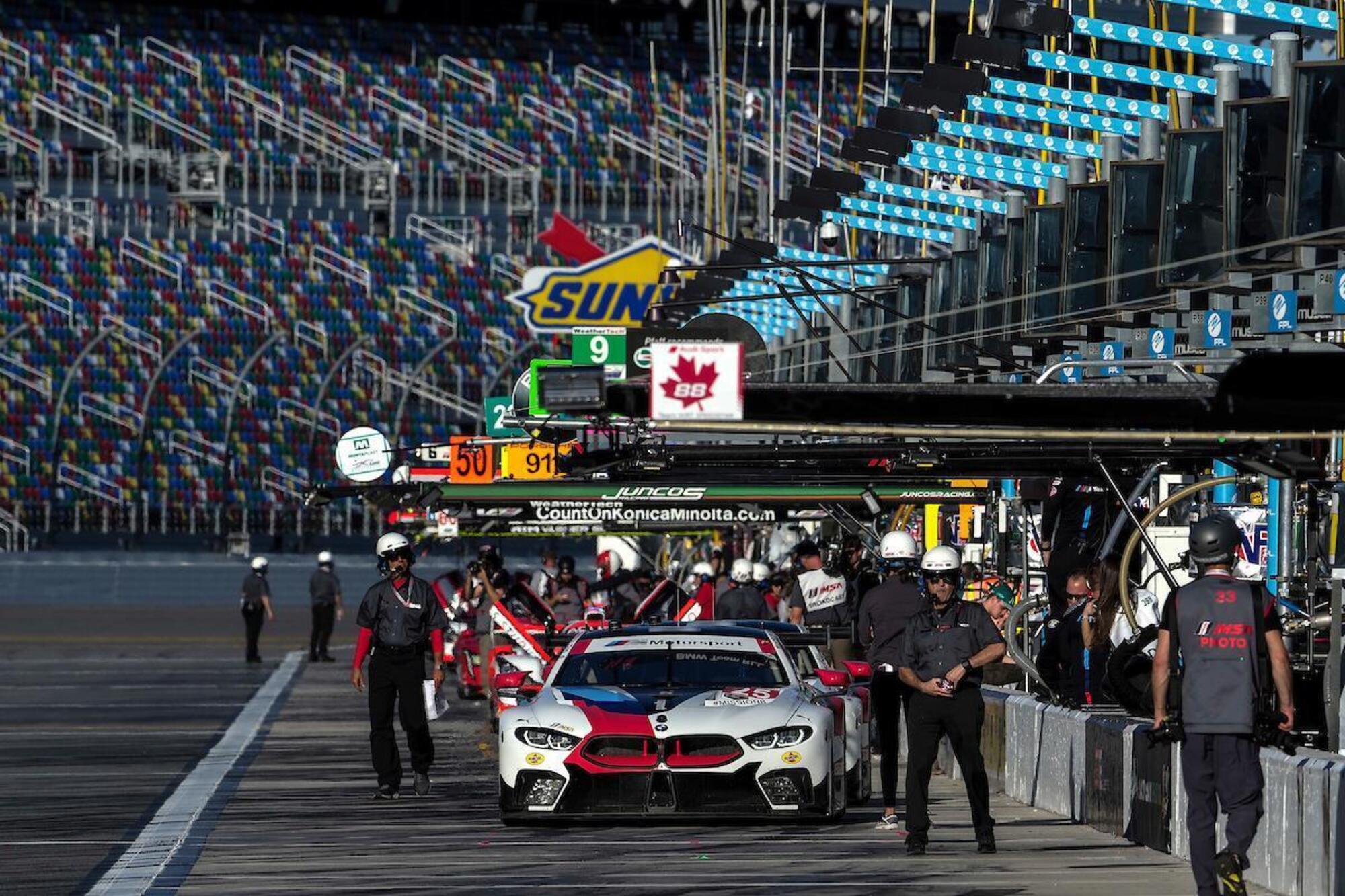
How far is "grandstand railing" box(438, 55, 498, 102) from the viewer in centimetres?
7288

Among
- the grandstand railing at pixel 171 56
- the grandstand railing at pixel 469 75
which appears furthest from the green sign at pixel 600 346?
the grandstand railing at pixel 469 75

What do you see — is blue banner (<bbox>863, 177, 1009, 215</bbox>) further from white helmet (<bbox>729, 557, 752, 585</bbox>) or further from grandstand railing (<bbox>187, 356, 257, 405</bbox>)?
grandstand railing (<bbox>187, 356, 257, 405</bbox>)

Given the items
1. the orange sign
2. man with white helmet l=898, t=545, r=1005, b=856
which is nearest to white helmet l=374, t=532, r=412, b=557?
man with white helmet l=898, t=545, r=1005, b=856

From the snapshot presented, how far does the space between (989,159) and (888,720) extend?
6.81m

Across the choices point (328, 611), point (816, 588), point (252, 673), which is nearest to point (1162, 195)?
point (816, 588)

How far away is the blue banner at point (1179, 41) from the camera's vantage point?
15.0m

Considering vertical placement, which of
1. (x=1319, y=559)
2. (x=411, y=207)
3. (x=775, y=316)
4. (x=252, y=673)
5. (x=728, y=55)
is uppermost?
(x=728, y=55)

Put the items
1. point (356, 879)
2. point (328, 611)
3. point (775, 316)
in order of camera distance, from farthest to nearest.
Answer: point (328, 611)
point (775, 316)
point (356, 879)

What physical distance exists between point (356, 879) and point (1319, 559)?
18.2 feet

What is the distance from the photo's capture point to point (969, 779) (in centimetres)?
1305

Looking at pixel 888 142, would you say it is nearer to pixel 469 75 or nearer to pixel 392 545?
pixel 392 545

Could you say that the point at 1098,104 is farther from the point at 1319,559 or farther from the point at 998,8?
the point at 1319,559

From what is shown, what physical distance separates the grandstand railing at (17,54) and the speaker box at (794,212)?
47.6 metres

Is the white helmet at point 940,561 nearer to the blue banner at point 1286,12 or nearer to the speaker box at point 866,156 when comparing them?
the blue banner at point 1286,12
